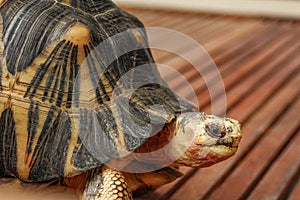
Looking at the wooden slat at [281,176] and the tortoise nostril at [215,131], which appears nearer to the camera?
the tortoise nostril at [215,131]

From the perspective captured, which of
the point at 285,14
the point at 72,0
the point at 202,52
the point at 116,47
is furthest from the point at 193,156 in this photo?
the point at 285,14

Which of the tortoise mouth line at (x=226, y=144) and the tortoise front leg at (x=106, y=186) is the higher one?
the tortoise mouth line at (x=226, y=144)

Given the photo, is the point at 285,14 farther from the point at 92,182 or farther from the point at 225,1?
the point at 92,182

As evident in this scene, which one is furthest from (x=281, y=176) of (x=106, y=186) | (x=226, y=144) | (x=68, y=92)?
(x=68, y=92)

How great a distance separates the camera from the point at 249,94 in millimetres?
2375

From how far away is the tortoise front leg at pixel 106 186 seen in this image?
4.75 feet

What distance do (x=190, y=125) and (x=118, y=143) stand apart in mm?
180

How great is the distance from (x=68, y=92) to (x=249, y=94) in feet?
3.43

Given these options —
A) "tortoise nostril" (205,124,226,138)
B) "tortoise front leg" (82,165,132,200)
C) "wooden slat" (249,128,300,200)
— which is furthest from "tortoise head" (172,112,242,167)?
"wooden slat" (249,128,300,200)

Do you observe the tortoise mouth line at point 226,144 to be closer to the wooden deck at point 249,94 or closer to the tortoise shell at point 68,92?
the tortoise shell at point 68,92

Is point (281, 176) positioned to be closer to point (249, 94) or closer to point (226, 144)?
point (226, 144)

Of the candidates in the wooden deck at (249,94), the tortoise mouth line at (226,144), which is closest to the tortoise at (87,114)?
the tortoise mouth line at (226,144)

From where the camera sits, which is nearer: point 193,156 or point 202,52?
point 193,156

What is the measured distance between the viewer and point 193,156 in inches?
58.1
